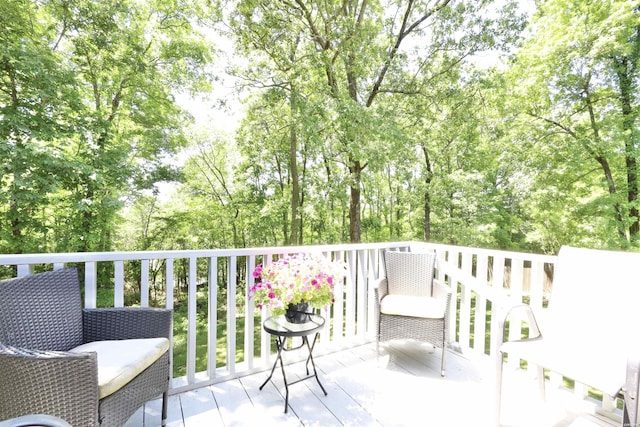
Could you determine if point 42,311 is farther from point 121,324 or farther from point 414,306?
point 414,306

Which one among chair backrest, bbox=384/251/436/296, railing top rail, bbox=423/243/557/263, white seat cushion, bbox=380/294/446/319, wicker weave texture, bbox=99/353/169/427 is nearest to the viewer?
wicker weave texture, bbox=99/353/169/427

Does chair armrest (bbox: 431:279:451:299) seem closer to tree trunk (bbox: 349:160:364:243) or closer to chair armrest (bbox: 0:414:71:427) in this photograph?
chair armrest (bbox: 0:414:71:427)

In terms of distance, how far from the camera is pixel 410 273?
284cm

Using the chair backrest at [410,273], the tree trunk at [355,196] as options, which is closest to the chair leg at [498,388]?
the chair backrest at [410,273]

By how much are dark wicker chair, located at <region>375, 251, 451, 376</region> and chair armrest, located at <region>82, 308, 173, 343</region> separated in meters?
1.75

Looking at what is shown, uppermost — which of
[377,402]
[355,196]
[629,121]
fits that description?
[629,121]

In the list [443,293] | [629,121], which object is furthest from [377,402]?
[629,121]

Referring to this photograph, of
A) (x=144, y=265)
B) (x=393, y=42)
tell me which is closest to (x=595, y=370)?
(x=144, y=265)

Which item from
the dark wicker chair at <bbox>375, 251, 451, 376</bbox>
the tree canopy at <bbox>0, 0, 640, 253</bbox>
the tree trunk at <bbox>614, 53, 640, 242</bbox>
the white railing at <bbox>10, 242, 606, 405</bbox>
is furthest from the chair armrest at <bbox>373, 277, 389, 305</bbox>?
the tree trunk at <bbox>614, 53, 640, 242</bbox>

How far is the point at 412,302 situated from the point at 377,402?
859 millimetres

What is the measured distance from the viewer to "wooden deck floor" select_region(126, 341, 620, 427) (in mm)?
1877

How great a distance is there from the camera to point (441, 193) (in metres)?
10.6

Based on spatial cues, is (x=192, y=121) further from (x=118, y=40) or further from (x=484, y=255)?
(x=484, y=255)

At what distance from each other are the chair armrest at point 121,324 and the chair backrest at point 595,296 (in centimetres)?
249
